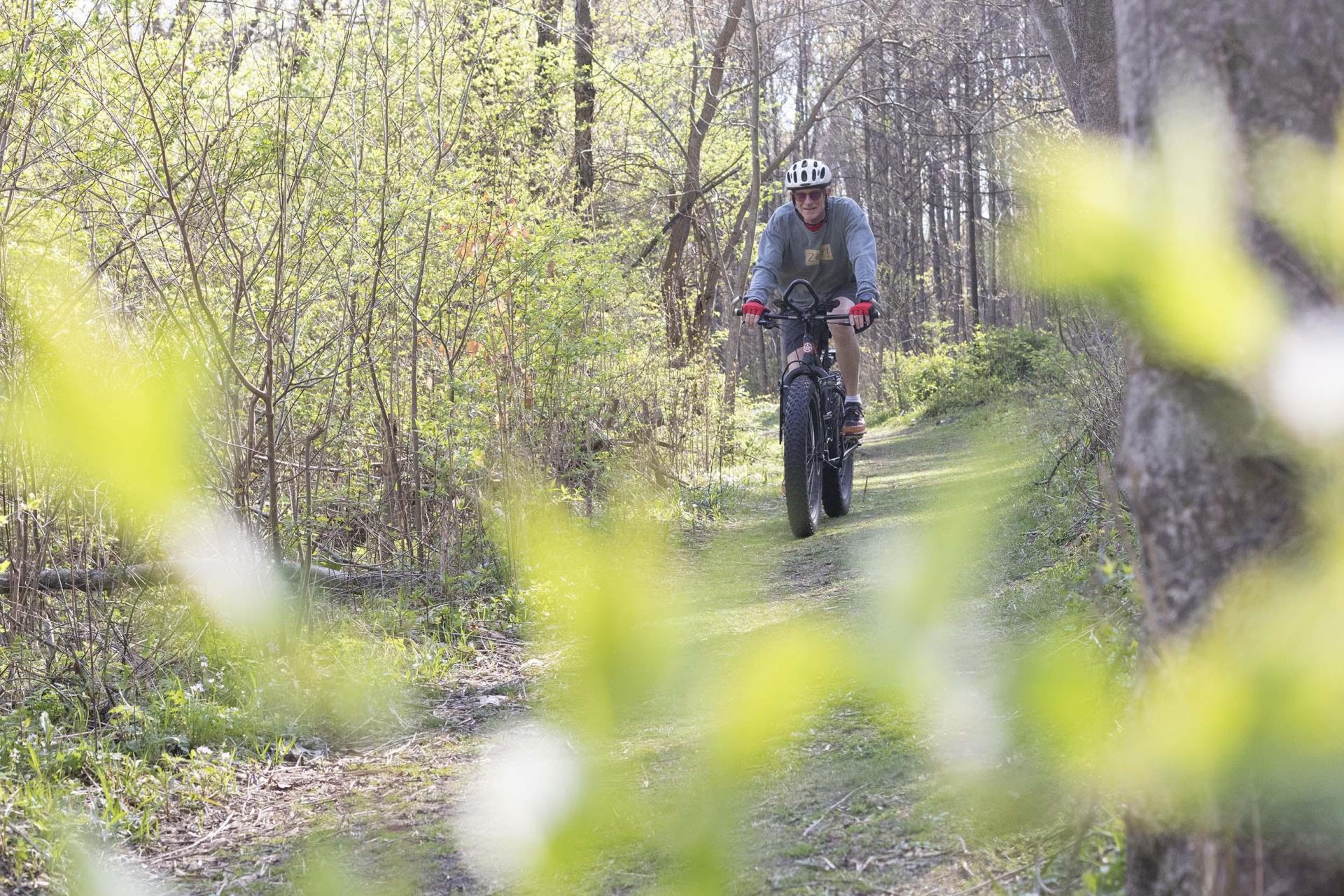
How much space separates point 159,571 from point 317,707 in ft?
2.58

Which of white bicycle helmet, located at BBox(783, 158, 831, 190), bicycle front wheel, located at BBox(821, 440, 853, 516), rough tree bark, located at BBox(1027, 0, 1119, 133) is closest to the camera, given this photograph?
rough tree bark, located at BBox(1027, 0, 1119, 133)

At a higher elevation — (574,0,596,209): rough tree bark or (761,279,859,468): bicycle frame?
(574,0,596,209): rough tree bark

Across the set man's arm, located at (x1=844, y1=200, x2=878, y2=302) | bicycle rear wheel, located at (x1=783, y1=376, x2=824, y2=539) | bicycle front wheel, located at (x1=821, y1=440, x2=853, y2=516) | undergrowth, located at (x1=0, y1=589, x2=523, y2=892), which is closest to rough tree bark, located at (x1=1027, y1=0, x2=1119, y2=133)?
man's arm, located at (x1=844, y1=200, x2=878, y2=302)

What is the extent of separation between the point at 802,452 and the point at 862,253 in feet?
4.07

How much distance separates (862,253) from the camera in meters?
6.85

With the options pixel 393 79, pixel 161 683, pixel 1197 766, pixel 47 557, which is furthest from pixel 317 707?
pixel 1197 766

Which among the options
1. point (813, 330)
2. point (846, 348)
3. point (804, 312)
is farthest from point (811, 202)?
point (846, 348)

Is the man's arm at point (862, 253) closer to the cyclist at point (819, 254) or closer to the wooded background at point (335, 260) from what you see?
the cyclist at point (819, 254)

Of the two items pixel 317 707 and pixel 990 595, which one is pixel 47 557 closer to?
pixel 317 707

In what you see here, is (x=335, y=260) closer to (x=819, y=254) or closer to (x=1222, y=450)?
(x=819, y=254)

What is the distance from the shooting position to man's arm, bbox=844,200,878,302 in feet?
21.9

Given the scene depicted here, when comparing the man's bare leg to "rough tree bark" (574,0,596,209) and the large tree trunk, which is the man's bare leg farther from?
the large tree trunk

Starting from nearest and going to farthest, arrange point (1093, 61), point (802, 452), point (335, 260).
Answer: point (335, 260) → point (1093, 61) → point (802, 452)

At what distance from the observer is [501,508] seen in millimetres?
6227
